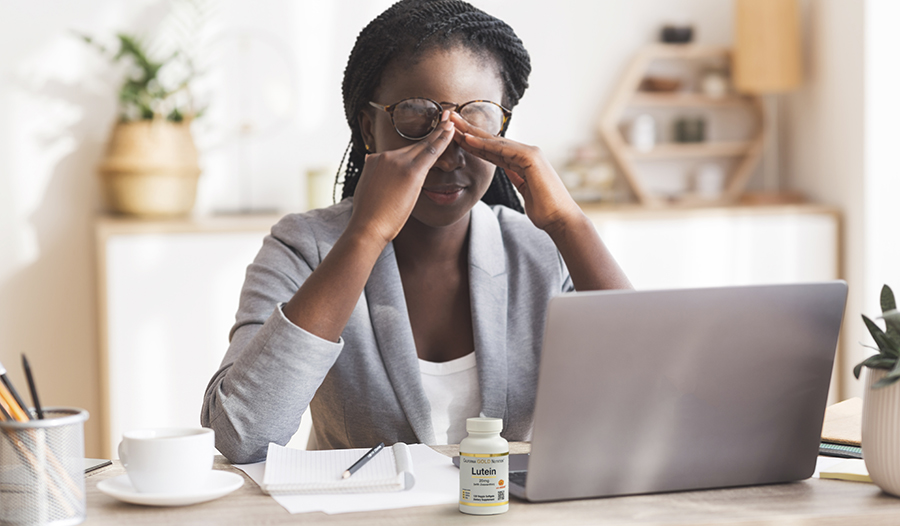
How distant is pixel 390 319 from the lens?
1.40 metres

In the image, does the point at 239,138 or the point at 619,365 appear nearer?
the point at 619,365

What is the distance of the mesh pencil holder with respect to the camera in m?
0.80

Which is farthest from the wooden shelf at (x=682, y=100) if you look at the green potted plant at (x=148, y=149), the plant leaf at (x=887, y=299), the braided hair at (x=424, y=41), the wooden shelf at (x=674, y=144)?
the plant leaf at (x=887, y=299)

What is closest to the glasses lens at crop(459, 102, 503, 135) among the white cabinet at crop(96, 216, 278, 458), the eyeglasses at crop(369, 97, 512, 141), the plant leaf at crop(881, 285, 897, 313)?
the eyeglasses at crop(369, 97, 512, 141)

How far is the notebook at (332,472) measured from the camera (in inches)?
36.6

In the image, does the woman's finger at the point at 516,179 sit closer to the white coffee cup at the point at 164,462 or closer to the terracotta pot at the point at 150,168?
the white coffee cup at the point at 164,462

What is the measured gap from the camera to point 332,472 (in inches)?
38.6

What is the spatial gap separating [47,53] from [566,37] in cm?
171

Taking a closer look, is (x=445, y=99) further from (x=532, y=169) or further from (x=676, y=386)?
(x=676, y=386)

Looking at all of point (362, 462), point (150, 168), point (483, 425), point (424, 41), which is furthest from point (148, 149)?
point (483, 425)

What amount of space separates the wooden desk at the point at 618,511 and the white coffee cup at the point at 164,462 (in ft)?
0.08

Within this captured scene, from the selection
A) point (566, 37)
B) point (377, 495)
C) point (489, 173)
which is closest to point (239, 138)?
point (566, 37)

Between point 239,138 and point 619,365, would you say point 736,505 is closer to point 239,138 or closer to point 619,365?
point 619,365

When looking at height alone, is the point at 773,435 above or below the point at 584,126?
below
